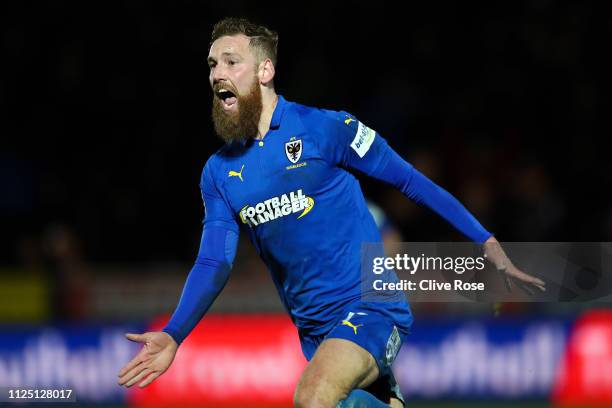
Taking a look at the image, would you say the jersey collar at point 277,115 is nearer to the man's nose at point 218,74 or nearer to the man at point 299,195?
the man at point 299,195

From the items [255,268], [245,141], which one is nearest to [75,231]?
[255,268]

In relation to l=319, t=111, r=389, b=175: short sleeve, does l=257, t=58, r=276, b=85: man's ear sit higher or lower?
higher

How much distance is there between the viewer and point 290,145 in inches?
186

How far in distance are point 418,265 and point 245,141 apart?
98 centimetres

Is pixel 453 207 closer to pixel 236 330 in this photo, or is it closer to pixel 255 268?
pixel 236 330

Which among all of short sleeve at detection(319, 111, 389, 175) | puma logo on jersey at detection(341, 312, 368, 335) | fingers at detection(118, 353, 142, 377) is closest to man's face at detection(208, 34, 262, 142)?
short sleeve at detection(319, 111, 389, 175)

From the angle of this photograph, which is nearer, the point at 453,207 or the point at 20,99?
the point at 453,207

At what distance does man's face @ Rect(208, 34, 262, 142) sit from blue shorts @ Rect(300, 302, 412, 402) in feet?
3.09

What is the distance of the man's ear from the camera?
15.7ft

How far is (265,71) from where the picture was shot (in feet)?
15.8

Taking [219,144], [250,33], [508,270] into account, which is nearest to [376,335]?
[508,270]

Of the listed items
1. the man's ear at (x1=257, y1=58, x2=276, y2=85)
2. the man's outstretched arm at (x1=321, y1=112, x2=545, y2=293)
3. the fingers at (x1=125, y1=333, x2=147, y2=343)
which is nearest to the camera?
the fingers at (x1=125, y1=333, x2=147, y2=343)

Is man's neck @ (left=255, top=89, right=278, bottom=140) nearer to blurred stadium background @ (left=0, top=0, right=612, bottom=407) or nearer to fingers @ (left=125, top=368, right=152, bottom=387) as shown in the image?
fingers @ (left=125, top=368, right=152, bottom=387)

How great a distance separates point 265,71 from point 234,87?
203 millimetres
